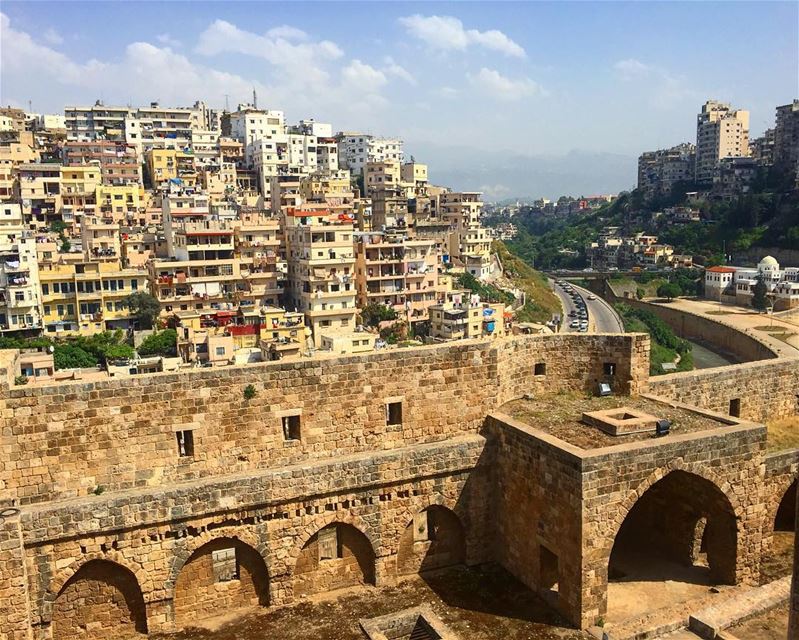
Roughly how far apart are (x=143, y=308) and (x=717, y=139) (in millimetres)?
106553

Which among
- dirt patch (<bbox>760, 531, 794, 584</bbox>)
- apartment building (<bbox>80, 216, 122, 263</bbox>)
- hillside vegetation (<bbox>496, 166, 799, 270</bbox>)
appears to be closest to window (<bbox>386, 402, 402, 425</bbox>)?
dirt patch (<bbox>760, 531, 794, 584</bbox>)

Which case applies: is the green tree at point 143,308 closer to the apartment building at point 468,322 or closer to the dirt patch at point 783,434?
the apartment building at point 468,322

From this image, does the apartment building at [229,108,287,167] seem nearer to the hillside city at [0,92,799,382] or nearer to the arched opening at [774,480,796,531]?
the hillside city at [0,92,799,382]

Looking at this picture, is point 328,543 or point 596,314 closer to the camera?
point 328,543

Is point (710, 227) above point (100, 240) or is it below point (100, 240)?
above

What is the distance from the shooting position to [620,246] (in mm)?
104875

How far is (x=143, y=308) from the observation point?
46250 mm

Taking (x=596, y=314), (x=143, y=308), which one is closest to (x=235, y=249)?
(x=143, y=308)

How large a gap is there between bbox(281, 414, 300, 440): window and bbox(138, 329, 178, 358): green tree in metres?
32.3

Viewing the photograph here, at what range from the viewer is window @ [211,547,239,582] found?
38.3ft

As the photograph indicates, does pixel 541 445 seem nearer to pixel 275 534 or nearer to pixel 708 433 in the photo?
pixel 708 433

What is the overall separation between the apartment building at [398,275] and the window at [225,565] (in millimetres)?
41864

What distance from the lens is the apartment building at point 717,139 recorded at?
121 metres

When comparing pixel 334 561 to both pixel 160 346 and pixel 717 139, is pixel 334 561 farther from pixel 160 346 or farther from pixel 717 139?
pixel 717 139
